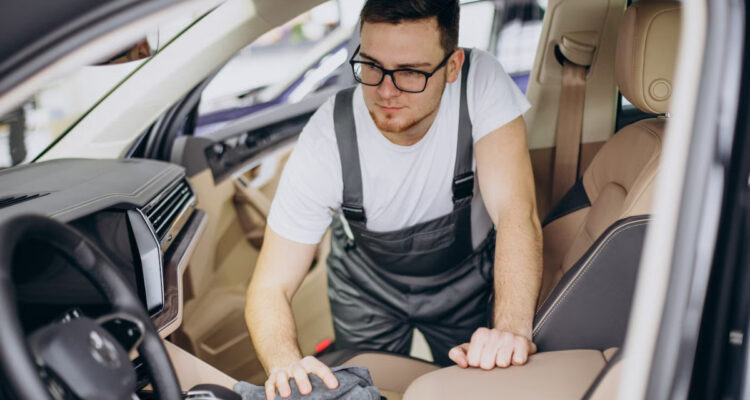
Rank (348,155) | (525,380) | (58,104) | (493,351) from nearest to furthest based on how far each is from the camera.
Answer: (525,380) → (493,351) → (348,155) → (58,104)

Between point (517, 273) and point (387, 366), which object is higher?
point (517, 273)

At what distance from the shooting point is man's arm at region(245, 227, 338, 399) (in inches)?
53.6

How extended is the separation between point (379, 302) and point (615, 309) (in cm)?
84

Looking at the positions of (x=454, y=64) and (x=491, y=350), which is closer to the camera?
(x=491, y=350)

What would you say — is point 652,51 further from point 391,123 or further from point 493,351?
point 493,351

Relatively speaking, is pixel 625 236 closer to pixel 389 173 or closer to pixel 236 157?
pixel 389 173

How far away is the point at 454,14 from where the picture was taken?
4.88 ft

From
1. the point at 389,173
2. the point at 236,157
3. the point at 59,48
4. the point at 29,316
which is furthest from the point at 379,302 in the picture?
the point at 59,48

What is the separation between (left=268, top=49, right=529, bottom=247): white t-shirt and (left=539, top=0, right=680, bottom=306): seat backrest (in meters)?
0.28

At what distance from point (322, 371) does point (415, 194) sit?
67 cm

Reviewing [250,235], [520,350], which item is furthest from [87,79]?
[520,350]

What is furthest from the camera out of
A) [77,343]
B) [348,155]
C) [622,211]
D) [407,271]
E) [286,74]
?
[286,74]

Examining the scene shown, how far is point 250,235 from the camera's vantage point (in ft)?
7.44

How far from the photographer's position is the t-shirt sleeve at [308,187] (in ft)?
5.02
